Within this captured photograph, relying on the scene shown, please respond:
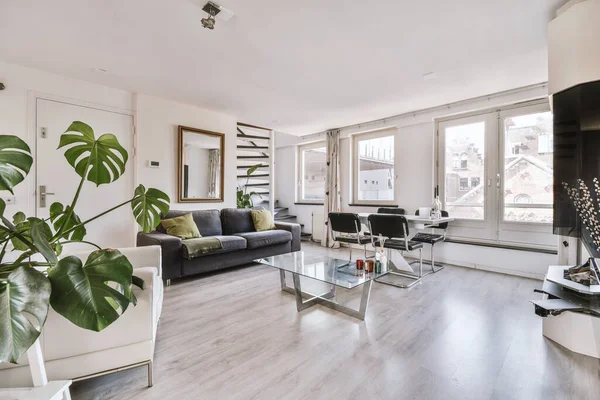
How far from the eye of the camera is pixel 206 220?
13.8 feet

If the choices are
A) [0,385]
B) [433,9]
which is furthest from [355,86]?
[0,385]

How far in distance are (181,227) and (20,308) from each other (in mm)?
2983

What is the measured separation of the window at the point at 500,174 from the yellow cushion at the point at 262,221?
2910mm

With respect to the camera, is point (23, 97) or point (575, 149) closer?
point (575, 149)

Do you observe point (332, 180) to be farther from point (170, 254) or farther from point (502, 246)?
point (170, 254)

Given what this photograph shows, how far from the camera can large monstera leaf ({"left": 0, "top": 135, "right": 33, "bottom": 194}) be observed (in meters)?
0.99

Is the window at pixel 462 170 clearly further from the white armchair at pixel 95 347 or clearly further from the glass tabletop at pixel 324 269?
the white armchair at pixel 95 347

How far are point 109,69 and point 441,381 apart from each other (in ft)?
13.7

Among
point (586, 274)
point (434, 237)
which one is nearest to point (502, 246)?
point (434, 237)

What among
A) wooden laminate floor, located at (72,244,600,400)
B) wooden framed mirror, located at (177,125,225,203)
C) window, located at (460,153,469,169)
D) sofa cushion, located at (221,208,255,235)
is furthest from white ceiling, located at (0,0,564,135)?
wooden laminate floor, located at (72,244,600,400)

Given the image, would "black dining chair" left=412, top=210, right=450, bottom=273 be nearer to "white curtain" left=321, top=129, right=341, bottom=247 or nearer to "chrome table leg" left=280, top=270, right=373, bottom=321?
"chrome table leg" left=280, top=270, right=373, bottom=321

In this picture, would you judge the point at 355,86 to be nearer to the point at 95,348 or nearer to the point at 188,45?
the point at 188,45

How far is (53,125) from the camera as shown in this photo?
3.30 metres

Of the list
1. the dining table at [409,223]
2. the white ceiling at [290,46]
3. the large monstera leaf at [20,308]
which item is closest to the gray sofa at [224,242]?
the dining table at [409,223]
